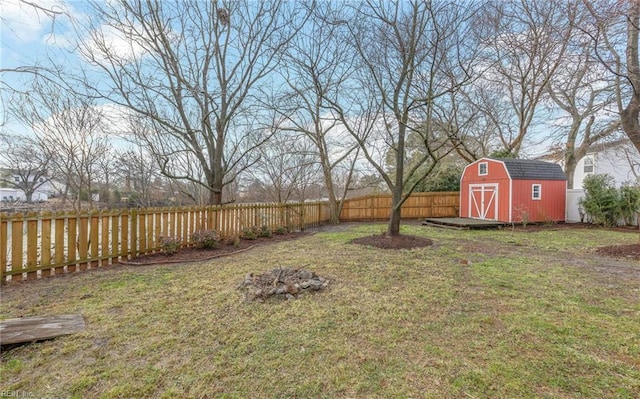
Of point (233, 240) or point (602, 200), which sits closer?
point (233, 240)

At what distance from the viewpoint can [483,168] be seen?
42.4 ft

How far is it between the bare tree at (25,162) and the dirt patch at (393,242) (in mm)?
8388

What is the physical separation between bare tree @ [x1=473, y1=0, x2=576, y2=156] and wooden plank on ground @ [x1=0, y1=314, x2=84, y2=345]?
8009 millimetres

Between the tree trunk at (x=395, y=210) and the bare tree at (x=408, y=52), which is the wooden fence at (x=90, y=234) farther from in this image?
the bare tree at (x=408, y=52)

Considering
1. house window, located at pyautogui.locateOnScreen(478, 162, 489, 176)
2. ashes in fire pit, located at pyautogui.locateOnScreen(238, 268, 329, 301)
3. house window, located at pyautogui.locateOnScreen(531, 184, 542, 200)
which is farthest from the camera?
house window, located at pyautogui.locateOnScreen(478, 162, 489, 176)

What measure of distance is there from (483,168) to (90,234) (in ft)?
45.1

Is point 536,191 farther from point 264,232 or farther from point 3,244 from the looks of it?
point 3,244

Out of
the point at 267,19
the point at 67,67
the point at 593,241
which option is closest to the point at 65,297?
the point at 67,67

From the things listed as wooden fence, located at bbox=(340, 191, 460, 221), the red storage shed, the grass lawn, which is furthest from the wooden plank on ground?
the red storage shed

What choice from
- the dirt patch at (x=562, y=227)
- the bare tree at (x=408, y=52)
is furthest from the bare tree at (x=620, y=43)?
the dirt patch at (x=562, y=227)

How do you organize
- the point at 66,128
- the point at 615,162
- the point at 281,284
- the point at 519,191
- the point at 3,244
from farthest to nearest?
the point at 615,162 → the point at 519,191 → the point at 66,128 → the point at 3,244 → the point at 281,284

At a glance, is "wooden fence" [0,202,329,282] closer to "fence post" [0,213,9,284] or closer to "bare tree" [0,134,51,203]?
"fence post" [0,213,9,284]

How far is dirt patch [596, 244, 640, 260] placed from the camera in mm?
5902

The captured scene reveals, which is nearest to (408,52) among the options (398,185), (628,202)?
(398,185)
